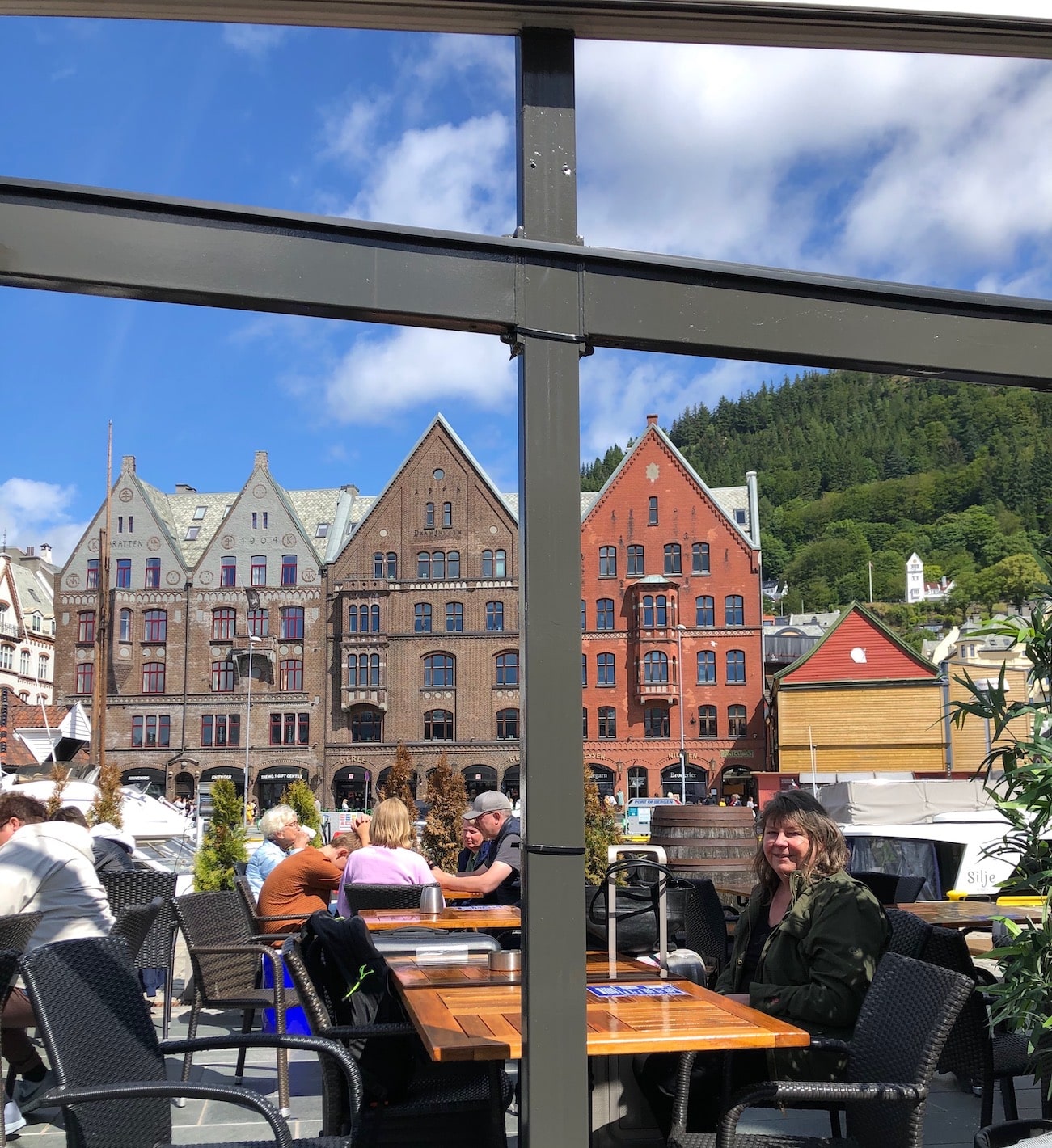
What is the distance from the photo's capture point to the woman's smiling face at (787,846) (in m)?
3.65

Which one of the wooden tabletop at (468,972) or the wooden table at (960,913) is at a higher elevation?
the wooden tabletop at (468,972)

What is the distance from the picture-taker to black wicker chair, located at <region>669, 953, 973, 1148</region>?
8.40 feet

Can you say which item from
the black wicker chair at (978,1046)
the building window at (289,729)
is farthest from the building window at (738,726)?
the black wicker chair at (978,1046)

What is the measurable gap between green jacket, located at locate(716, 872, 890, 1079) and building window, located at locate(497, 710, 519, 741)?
4543cm

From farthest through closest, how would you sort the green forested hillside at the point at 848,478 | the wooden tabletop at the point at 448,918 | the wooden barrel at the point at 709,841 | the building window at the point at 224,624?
the green forested hillside at the point at 848,478, the building window at the point at 224,624, the wooden barrel at the point at 709,841, the wooden tabletop at the point at 448,918

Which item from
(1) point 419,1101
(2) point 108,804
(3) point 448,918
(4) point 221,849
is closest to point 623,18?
(1) point 419,1101

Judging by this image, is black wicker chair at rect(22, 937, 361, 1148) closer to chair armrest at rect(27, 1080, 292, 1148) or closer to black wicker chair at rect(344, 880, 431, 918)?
chair armrest at rect(27, 1080, 292, 1148)

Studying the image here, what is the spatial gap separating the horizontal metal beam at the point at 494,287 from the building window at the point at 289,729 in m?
48.8

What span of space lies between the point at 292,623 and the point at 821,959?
160 ft

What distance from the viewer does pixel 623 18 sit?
2.51 metres

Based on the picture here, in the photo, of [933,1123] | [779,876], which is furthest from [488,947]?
[933,1123]

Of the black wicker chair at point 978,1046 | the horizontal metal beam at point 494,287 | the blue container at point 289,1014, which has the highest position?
the horizontal metal beam at point 494,287

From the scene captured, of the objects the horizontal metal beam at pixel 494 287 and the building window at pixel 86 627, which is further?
the building window at pixel 86 627

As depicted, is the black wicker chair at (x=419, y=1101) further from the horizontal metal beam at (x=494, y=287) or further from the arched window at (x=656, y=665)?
the arched window at (x=656, y=665)
